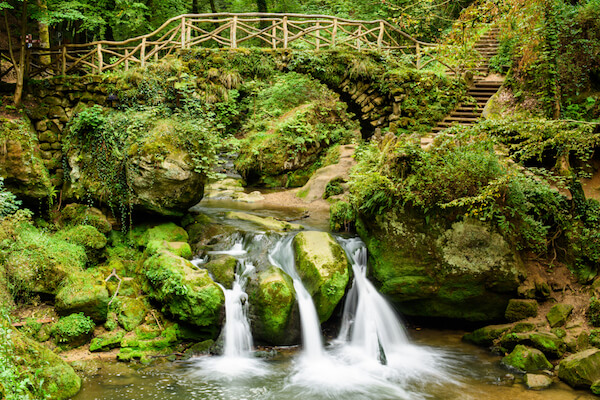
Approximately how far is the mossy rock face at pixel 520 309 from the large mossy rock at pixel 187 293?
5.27 meters

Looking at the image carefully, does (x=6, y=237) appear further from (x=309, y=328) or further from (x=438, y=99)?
(x=438, y=99)

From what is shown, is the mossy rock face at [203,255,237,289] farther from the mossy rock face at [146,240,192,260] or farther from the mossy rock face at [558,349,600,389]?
the mossy rock face at [558,349,600,389]

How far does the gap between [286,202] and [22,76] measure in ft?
26.0

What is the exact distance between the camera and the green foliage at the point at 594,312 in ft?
21.6

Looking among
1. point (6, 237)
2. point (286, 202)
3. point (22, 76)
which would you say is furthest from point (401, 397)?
point (22, 76)

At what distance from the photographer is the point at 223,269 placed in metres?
7.70

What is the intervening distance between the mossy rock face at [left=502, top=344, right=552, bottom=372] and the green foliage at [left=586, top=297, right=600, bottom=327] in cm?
119

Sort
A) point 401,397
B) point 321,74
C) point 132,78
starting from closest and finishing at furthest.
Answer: point 401,397 < point 132,78 < point 321,74

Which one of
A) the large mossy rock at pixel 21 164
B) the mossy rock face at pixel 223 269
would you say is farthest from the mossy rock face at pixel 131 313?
the large mossy rock at pixel 21 164

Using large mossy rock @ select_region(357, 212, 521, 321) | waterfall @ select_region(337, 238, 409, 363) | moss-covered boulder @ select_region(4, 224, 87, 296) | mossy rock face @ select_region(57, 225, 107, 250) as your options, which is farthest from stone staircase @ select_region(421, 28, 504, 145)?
moss-covered boulder @ select_region(4, 224, 87, 296)

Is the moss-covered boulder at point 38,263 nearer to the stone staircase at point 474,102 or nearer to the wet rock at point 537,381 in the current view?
the wet rock at point 537,381

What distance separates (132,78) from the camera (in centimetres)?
967

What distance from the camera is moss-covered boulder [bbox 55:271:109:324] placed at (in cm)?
668

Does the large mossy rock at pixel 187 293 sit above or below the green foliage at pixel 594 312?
above
